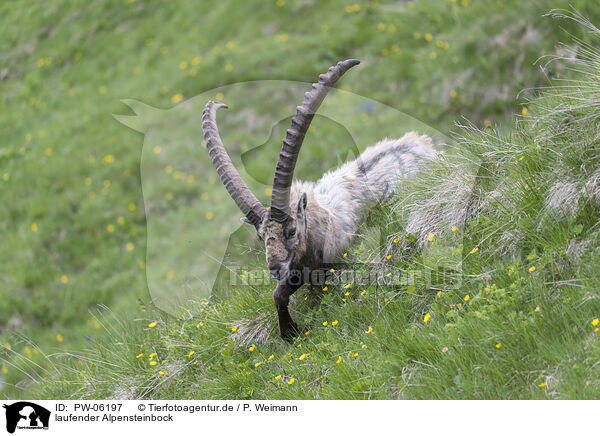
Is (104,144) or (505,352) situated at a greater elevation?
(505,352)

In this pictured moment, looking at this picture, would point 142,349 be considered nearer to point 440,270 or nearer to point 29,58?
point 440,270

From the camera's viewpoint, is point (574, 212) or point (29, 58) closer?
point (574, 212)

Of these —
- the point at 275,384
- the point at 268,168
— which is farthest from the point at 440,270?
the point at 268,168

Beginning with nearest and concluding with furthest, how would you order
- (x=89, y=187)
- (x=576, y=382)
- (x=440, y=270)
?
(x=576, y=382)
(x=440, y=270)
(x=89, y=187)

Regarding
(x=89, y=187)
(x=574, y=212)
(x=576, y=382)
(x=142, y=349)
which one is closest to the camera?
(x=576, y=382)

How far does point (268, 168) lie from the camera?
14734 millimetres

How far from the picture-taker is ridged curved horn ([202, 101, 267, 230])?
21.0 ft

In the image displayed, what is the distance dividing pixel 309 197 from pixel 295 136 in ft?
4.81

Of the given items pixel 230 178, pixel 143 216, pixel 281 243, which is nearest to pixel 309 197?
pixel 230 178

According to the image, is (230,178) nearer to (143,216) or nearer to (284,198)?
(284,198)

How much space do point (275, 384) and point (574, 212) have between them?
2961 millimetres

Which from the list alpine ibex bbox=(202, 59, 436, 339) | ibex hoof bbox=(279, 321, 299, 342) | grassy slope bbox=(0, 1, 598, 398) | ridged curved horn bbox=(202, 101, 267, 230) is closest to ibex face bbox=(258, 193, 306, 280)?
alpine ibex bbox=(202, 59, 436, 339)
